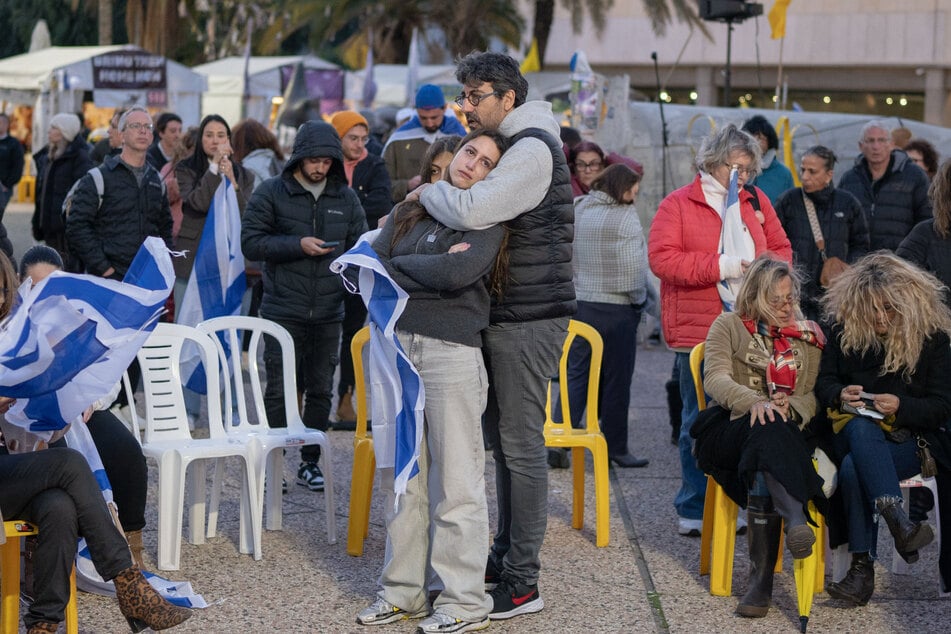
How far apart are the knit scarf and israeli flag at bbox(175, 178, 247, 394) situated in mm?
3492

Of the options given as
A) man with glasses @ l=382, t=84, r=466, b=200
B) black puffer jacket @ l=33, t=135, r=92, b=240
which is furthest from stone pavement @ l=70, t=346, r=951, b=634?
black puffer jacket @ l=33, t=135, r=92, b=240

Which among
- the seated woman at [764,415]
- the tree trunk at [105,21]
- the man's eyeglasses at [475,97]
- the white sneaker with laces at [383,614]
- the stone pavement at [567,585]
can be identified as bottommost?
Answer: the stone pavement at [567,585]

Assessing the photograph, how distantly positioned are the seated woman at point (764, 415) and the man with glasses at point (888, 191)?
3.69 metres

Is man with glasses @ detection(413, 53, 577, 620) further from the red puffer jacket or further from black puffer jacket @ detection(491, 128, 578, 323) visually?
the red puffer jacket

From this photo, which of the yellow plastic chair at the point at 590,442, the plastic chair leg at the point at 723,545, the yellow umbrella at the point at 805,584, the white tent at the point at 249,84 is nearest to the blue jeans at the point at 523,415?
the plastic chair leg at the point at 723,545

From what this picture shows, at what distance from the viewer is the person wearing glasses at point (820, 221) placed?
7.72 meters

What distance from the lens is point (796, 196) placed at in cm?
783

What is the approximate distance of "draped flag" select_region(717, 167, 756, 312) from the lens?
611 cm

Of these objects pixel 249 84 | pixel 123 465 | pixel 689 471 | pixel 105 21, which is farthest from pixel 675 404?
pixel 105 21

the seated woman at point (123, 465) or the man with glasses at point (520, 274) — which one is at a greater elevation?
the man with glasses at point (520, 274)

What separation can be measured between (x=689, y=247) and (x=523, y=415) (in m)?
1.74

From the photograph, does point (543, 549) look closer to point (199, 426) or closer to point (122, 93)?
point (199, 426)

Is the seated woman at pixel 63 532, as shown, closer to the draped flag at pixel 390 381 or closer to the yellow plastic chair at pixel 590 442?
the draped flag at pixel 390 381

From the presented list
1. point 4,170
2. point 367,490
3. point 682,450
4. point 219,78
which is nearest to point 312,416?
point 367,490
